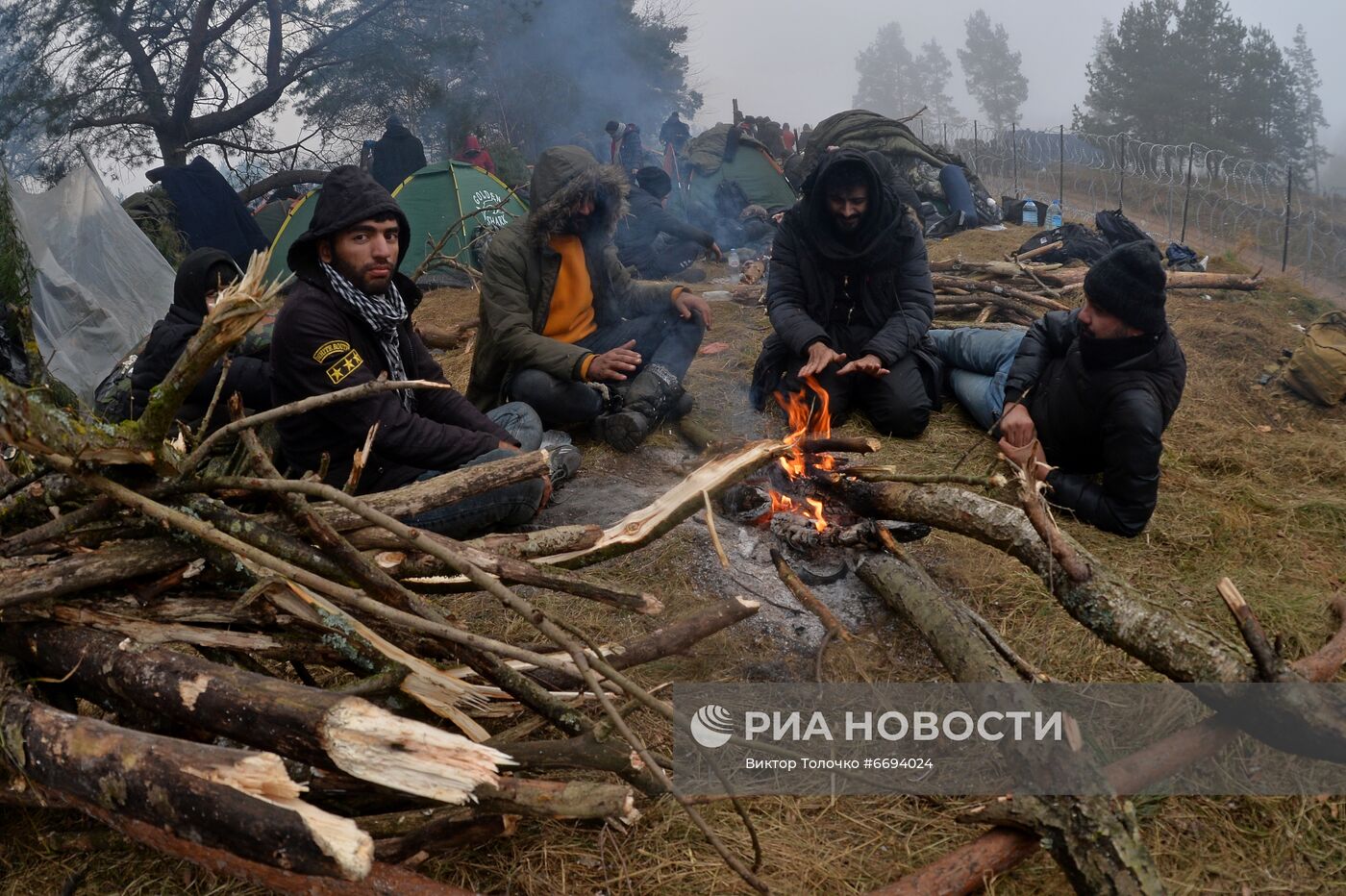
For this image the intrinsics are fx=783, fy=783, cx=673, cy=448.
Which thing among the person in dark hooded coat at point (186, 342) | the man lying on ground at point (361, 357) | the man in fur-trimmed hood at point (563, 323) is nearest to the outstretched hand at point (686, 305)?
the man in fur-trimmed hood at point (563, 323)

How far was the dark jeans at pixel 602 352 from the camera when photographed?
456 centimetres

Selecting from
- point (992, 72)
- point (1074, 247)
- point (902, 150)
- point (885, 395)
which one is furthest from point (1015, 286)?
point (992, 72)

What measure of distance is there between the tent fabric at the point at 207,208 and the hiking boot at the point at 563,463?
26.1ft

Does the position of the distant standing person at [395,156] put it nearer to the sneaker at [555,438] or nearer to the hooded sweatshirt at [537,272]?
the hooded sweatshirt at [537,272]

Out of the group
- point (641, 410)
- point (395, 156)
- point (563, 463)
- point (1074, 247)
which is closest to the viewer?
point (563, 463)

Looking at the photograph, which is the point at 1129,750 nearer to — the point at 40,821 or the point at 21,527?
the point at 40,821

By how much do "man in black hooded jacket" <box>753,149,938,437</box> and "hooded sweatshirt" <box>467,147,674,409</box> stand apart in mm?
1201

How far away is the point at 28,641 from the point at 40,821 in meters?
0.62

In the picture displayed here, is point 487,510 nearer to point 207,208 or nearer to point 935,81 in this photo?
point 207,208

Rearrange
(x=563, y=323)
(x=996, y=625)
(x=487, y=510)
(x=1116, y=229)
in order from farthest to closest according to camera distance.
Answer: (x=1116, y=229)
(x=563, y=323)
(x=487, y=510)
(x=996, y=625)

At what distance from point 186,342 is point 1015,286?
7.43m

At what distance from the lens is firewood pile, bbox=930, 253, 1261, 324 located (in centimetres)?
710

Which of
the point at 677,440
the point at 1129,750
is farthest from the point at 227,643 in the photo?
the point at 677,440

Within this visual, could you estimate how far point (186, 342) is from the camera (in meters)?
3.90
